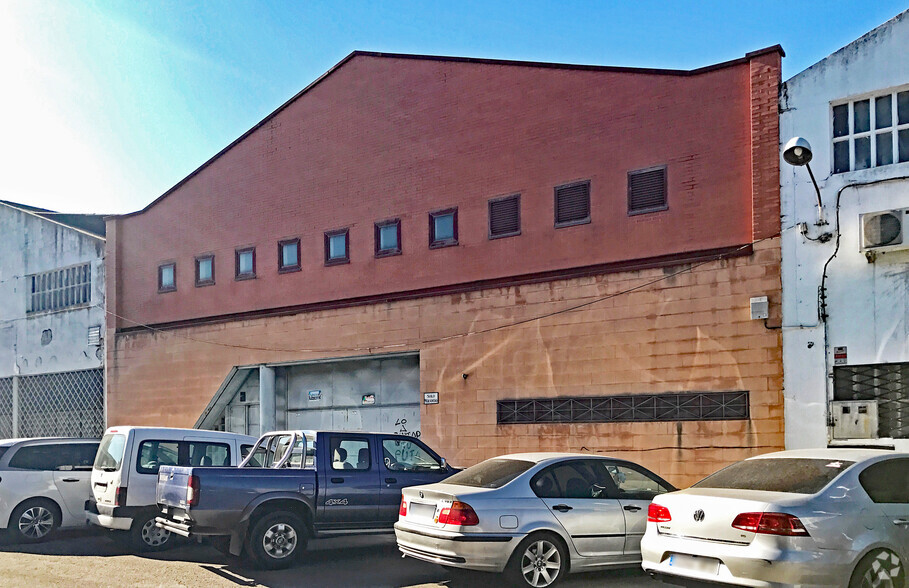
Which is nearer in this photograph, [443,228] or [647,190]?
[647,190]

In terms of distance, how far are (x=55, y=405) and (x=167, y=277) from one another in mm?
6277

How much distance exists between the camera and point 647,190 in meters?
16.5

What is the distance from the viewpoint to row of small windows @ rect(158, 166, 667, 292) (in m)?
16.6

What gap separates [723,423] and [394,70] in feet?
35.6

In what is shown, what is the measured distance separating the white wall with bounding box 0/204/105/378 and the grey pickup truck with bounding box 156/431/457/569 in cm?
1629

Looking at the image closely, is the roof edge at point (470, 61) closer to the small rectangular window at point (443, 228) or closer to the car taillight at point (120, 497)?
the small rectangular window at point (443, 228)

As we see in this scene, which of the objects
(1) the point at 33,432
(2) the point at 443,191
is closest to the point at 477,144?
(2) the point at 443,191

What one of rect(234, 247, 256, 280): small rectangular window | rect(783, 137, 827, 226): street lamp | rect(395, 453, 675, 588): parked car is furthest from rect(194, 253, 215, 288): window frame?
rect(783, 137, 827, 226): street lamp

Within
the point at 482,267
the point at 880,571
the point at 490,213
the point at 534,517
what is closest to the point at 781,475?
the point at 880,571

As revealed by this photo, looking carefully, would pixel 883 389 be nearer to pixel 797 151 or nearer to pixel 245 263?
pixel 797 151

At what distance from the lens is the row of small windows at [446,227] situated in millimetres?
16562

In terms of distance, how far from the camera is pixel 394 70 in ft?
67.5

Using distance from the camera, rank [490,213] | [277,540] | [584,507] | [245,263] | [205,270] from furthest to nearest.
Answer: [205,270]
[245,263]
[490,213]
[277,540]
[584,507]

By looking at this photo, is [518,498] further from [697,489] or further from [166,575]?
[166,575]
